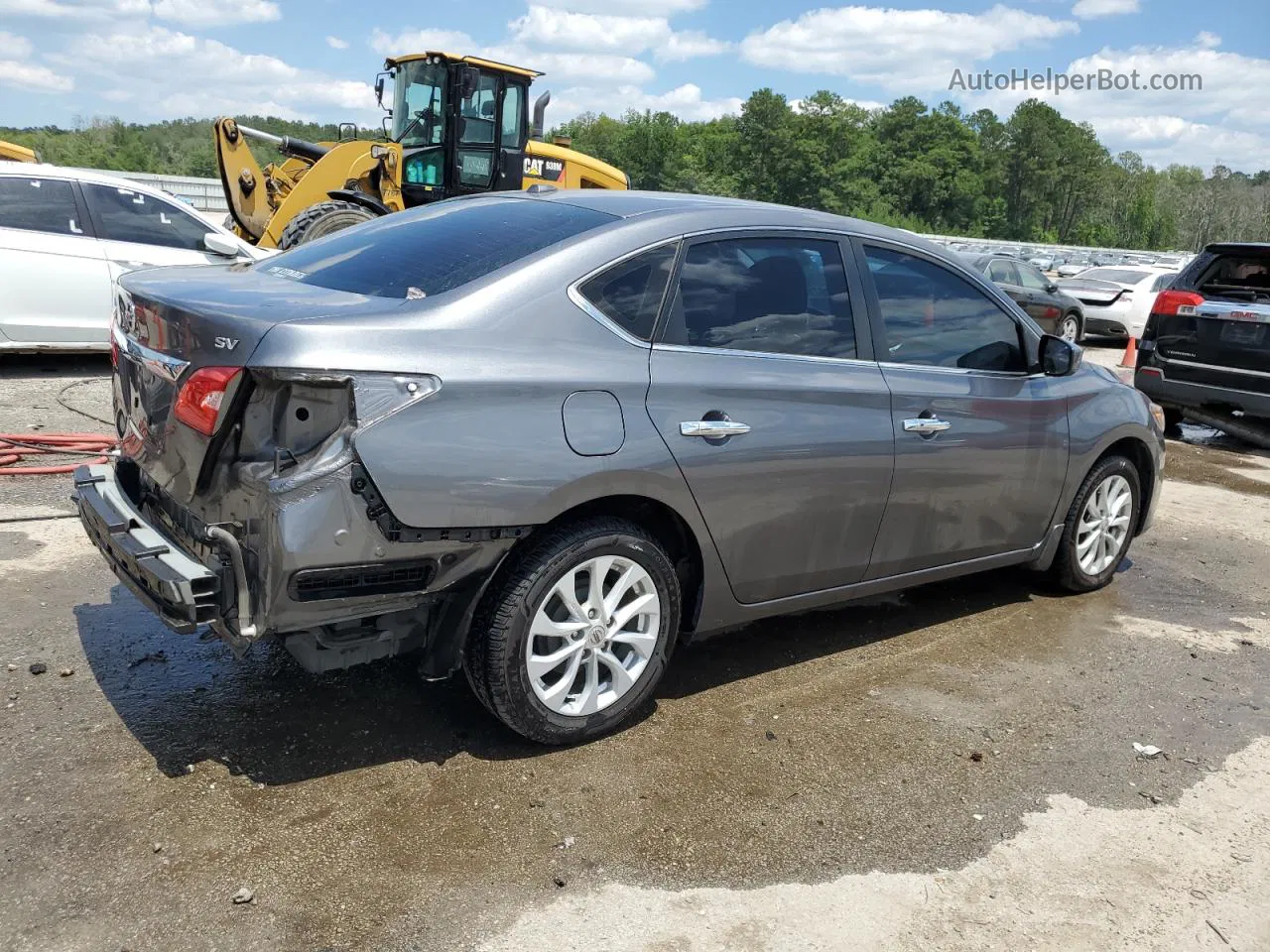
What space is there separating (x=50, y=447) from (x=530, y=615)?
4598mm

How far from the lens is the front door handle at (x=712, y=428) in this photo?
3516mm

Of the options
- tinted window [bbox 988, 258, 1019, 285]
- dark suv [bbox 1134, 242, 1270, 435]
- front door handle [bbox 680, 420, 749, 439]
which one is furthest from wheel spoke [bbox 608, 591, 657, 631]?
tinted window [bbox 988, 258, 1019, 285]

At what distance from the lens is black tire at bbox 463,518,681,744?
3254mm

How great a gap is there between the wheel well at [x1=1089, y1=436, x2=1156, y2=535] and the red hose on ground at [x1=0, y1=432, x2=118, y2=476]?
5616 mm

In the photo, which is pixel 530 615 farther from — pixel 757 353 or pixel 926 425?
pixel 926 425

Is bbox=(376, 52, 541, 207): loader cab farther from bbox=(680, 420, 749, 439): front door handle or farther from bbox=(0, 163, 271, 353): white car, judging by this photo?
bbox=(680, 420, 749, 439): front door handle

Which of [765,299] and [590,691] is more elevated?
[765,299]

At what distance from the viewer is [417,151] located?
12422mm

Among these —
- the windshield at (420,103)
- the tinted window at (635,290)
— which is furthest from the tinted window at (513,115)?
the tinted window at (635,290)

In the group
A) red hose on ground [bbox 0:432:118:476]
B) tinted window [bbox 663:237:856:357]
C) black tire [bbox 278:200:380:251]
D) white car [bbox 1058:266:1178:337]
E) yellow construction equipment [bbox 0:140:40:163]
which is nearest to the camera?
tinted window [bbox 663:237:856:357]

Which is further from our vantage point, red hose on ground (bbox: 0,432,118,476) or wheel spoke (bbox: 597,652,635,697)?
red hose on ground (bbox: 0,432,118,476)

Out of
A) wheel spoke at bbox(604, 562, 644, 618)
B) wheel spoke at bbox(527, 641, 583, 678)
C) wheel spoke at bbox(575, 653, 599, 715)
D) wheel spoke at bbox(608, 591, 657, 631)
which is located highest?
wheel spoke at bbox(604, 562, 644, 618)

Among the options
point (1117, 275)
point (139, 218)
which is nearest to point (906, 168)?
point (1117, 275)

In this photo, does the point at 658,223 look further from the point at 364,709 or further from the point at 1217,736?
the point at 1217,736
